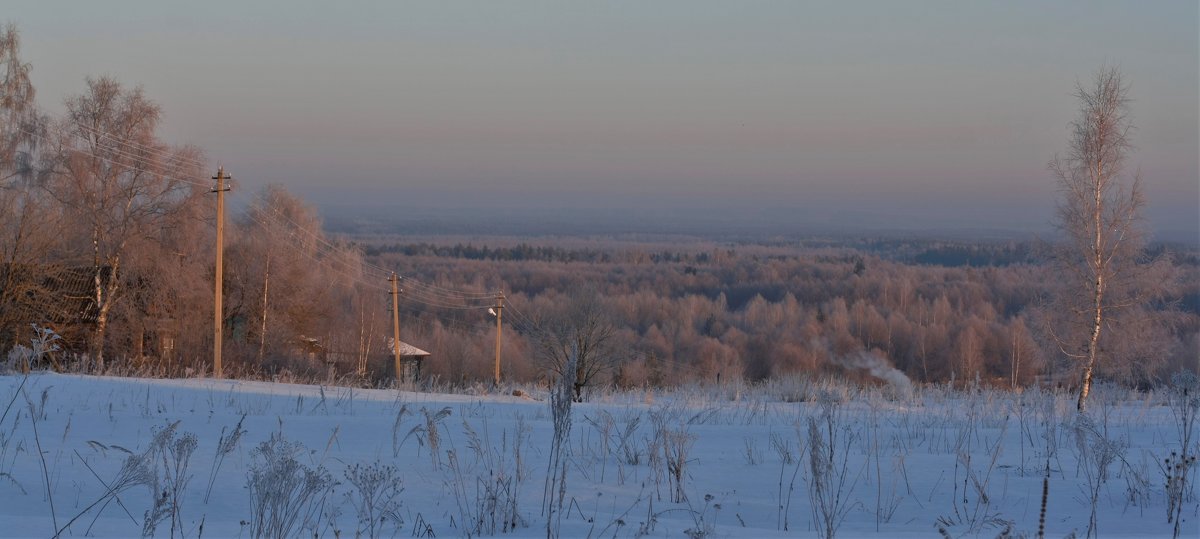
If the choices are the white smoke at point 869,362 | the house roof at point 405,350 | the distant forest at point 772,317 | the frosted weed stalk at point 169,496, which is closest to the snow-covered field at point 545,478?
the frosted weed stalk at point 169,496

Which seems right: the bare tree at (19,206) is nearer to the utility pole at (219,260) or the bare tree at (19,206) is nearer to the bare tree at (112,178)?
the bare tree at (112,178)

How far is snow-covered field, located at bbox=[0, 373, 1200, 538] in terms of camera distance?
183 inches

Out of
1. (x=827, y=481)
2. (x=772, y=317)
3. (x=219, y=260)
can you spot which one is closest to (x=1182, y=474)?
(x=827, y=481)

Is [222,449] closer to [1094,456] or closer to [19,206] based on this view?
[1094,456]

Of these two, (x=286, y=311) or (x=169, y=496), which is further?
(x=286, y=311)

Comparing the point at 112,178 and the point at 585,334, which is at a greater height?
the point at 112,178

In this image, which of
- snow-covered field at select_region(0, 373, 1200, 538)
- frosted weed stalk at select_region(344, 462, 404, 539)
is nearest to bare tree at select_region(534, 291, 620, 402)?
snow-covered field at select_region(0, 373, 1200, 538)

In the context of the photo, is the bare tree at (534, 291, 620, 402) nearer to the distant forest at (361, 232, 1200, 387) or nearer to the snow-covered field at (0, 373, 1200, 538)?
the distant forest at (361, 232, 1200, 387)

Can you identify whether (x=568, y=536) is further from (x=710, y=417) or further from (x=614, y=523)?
(x=710, y=417)

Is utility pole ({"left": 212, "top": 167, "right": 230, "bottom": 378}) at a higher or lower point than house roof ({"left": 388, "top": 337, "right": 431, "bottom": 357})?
higher

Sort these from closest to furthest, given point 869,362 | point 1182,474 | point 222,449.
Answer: point 222,449 < point 1182,474 < point 869,362

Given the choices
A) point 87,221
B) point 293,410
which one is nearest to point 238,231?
point 87,221

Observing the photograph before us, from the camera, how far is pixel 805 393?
1370 centimetres

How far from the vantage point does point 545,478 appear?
Result: 5.95 meters
